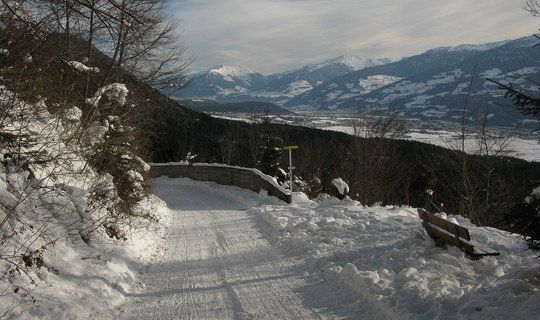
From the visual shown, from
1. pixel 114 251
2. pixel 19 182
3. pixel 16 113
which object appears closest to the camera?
pixel 19 182

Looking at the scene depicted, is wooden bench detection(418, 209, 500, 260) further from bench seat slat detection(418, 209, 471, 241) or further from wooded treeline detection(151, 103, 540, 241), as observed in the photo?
wooded treeline detection(151, 103, 540, 241)

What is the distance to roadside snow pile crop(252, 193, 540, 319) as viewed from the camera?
4039 mm

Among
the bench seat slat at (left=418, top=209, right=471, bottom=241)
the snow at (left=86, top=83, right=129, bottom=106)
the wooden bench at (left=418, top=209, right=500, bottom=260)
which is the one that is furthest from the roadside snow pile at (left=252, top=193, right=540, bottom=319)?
the snow at (left=86, top=83, right=129, bottom=106)

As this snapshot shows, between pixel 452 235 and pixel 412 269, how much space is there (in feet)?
3.75

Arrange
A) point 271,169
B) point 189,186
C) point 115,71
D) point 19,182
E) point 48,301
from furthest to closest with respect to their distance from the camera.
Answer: point 271,169
point 189,186
point 115,71
point 19,182
point 48,301

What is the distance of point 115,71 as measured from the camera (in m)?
12.1

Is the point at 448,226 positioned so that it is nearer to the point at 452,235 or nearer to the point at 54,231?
the point at 452,235

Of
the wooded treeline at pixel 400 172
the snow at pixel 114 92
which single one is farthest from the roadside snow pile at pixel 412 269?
the snow at pixel 114 92

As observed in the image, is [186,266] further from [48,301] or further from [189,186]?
[189,186]

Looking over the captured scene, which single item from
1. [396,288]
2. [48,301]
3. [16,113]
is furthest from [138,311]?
[16,113]

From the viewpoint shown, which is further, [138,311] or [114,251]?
[114,251]

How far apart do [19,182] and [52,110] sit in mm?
3327

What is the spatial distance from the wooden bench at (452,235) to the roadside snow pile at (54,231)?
5.33 meters

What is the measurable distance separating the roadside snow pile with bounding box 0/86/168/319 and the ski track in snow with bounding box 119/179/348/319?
0.47 metres
